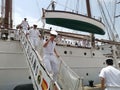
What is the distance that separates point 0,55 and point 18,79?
1.53 meters

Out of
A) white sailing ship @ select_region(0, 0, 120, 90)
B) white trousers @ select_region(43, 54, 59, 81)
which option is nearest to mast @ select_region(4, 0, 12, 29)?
white sailing ship @ select_region(0, 0, 120, 90)

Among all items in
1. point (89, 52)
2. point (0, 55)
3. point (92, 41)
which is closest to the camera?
point (0, 55)

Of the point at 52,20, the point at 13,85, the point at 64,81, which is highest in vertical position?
the point at 52,20

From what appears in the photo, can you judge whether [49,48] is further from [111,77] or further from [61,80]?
[111,77]

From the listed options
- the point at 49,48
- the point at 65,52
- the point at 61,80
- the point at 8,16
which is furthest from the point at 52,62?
the point at 8,16

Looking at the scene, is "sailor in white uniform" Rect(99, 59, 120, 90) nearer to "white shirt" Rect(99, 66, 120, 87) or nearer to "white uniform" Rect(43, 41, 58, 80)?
"white shirt" Rect(99, 66, 120, 87)

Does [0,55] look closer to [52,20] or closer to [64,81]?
[52,20]

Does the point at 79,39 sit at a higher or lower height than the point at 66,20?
lower

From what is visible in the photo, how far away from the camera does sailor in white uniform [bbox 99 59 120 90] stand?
5.96m

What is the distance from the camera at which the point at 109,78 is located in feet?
19.6

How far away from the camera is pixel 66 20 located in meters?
15.5

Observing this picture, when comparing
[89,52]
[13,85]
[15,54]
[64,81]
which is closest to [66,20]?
[89,52]

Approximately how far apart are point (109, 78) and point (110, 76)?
0.17ft

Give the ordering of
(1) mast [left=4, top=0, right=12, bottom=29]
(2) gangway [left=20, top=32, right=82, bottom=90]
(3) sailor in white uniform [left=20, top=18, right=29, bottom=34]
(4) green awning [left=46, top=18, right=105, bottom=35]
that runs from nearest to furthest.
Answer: (2) gangway [left=20, top=32, right=82, bottom=90] → (3) sailor in white uniform [left=20, top=18, right=29, bottom=34] → (4) green awning [left=46, top=18, right=105, bottom=35] → (1) mast [left=4, top=0, right=12, bottom=29]
